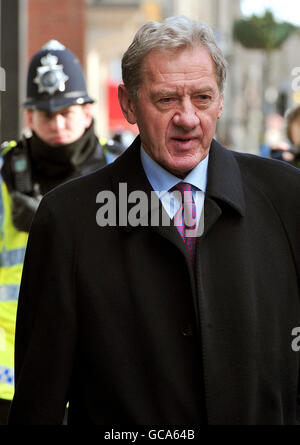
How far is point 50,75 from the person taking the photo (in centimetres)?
567

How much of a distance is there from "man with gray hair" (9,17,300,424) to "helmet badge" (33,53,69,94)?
2493 mm

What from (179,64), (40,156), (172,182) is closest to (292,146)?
(40,156)

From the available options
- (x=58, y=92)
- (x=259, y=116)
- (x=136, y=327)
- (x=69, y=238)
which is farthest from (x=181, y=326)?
(x=259, y=116)

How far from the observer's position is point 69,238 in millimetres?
3092

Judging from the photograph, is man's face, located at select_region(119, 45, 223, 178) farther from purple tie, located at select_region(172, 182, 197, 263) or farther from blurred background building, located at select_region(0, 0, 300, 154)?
blurred background building, located at select_region(0, 0, 300, 154)

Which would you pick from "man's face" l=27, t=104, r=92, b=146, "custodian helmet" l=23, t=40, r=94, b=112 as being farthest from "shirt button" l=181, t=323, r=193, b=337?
"custodian helmet" l=23, t=40, r=94, b=112

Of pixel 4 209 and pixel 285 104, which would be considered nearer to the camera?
pixel 4 209

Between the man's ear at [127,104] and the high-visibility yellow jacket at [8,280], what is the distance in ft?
6.32

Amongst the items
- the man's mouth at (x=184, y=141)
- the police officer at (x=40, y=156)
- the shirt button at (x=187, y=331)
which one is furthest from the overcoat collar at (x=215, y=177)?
the police officer at (x=40, y=156)

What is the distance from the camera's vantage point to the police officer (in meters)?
5.05

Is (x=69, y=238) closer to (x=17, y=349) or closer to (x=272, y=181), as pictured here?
(x=17, y=349)

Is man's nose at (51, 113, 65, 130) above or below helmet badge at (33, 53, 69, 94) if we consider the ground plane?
below

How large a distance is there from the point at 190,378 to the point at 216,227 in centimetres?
43

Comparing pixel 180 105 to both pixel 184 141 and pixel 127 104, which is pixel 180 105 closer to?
pixel 184 141
